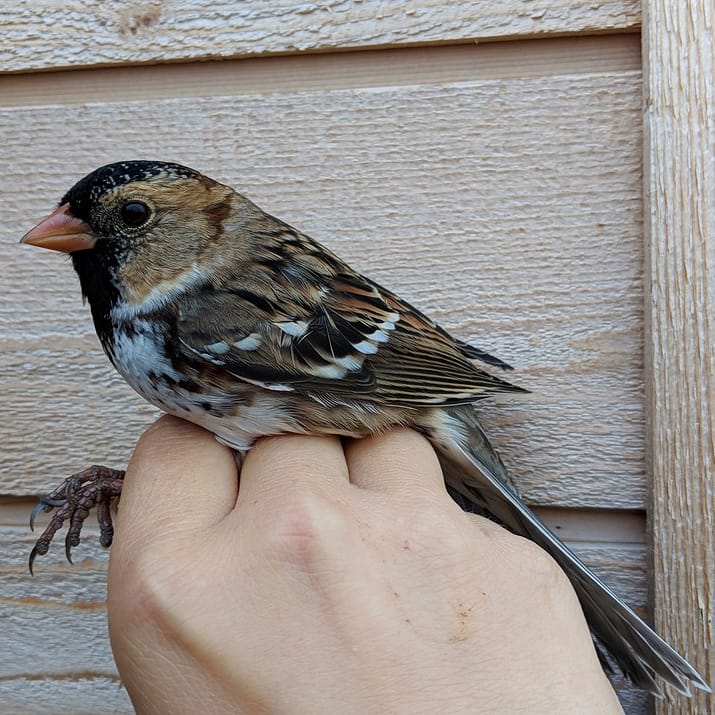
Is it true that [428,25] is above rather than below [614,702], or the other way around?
above

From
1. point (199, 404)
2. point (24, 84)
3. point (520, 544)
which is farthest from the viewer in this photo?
point (24, 84)

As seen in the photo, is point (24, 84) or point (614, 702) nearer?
point (614, 702)

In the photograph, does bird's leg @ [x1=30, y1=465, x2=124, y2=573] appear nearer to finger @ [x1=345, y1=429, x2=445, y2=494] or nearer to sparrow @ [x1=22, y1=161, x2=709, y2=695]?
sparrow @ [x1=22, y1=161, x2=709, y2=695]

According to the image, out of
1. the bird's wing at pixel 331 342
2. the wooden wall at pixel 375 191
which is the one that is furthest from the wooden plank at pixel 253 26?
the bird's wing at pixel 331 342

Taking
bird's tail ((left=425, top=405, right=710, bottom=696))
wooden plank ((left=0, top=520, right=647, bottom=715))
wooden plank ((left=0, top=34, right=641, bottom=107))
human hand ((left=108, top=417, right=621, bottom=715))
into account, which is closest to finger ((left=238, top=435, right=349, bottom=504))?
human hand ((left=108, top=417, right=621, bottom=715))

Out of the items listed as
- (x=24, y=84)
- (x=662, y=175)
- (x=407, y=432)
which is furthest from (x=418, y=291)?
(x=24, y=84)

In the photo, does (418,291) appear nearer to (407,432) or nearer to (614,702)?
(407,432)

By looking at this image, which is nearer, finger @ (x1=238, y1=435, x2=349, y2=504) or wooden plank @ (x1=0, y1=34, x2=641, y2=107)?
finger @ (x1=238, y1=435, x2=349, y2=504)
